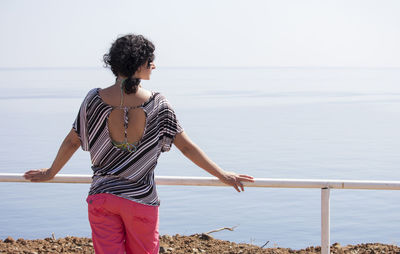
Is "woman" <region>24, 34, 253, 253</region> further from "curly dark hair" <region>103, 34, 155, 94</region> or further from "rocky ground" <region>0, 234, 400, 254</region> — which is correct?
"rocky ground" <region>0, 234, 400, 254</region>

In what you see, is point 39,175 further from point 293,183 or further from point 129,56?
point 293,183

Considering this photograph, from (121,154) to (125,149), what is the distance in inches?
1.3

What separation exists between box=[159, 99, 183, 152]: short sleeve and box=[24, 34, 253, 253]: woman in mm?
18

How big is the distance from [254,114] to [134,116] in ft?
106

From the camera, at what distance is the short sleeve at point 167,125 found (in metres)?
2.99

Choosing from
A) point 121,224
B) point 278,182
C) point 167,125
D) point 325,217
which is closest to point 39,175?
point 121,224

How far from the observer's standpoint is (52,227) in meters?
10.7

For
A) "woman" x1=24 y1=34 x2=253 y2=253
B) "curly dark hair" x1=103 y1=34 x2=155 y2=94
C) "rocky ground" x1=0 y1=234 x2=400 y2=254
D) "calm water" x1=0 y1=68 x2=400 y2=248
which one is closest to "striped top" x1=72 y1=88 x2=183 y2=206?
"woman" x1=24 y1=34 x2=253 y2=253

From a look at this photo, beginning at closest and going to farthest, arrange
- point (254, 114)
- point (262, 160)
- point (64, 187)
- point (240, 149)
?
1. point (64, 187)
2. point (262, 160)
3. point (240, 149)
4. point (254, 114)

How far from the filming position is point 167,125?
302 cm

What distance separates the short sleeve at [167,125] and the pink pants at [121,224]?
306 millimetres

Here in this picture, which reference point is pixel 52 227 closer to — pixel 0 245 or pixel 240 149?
pixel 0 245

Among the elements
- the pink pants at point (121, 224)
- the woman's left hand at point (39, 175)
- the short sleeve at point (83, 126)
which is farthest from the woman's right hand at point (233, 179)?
the woman's left hand at point (39, 175)

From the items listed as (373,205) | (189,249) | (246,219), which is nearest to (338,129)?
(373,205)
